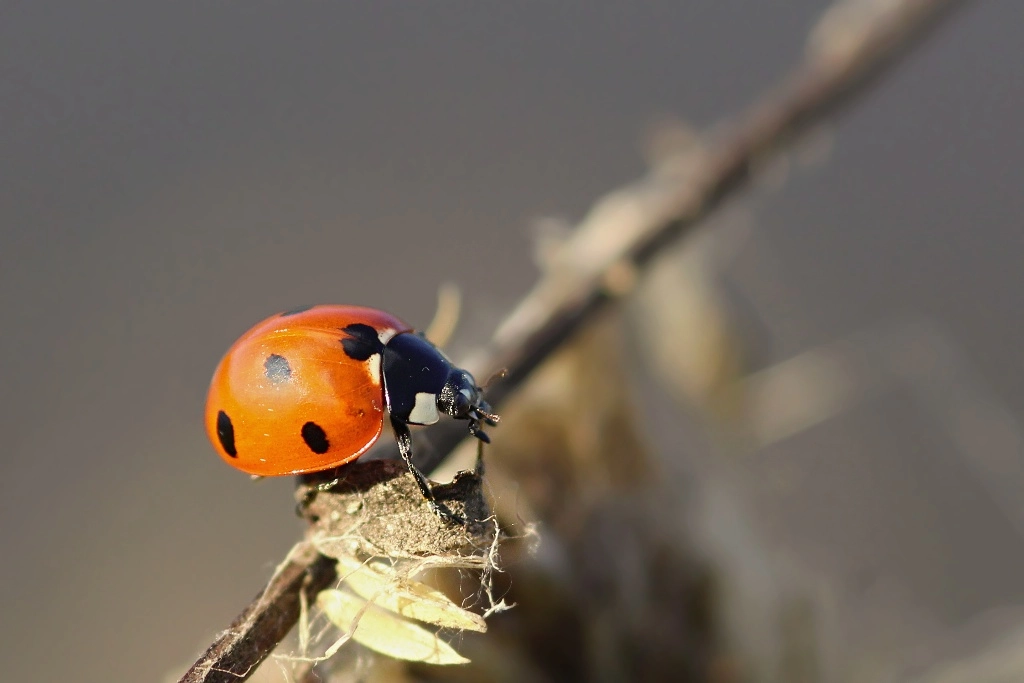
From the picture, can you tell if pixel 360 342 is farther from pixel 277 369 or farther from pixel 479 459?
pixel 479 459

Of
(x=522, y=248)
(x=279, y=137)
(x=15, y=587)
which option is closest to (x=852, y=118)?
(x=522, y=248)

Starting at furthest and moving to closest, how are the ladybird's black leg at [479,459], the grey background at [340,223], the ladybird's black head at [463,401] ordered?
the grey background at [340,223] < the ladybird's black head at [463,401] < the ladybird's black leg at [479,459]

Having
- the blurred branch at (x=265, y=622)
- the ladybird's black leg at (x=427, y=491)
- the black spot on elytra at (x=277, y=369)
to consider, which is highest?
the black spot on elytra at (x=277, y=369)

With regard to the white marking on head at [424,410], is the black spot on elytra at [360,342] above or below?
above

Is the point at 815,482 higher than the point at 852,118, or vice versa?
the point at 852,118

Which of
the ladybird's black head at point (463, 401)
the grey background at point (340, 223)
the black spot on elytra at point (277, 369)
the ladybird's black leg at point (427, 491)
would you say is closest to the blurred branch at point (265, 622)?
the ladybird's black leg at point (427, 491)

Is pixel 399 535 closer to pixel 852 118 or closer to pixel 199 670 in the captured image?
pixel 199 670

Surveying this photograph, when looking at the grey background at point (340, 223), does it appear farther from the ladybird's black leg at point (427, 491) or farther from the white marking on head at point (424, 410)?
the ladybird's black leg at point (427, 491)
